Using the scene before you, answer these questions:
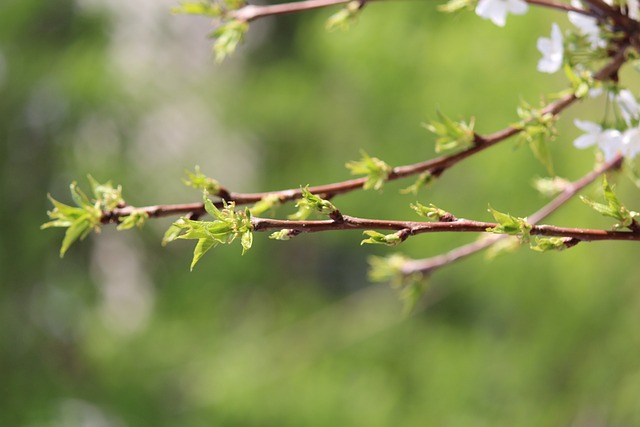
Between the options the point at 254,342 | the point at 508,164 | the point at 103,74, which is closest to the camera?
the point at 508,164

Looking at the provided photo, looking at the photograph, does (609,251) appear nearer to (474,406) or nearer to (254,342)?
(474,406)

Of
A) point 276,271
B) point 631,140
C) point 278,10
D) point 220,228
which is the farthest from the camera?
point 276,271

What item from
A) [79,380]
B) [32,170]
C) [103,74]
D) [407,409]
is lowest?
[407,409]

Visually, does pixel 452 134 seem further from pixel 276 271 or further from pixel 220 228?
pixel 276 271

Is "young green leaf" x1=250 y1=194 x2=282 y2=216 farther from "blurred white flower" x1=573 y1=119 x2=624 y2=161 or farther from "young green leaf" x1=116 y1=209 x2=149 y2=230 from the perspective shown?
"blurred white flower" x1=573 y1=119 x2=624 y2=161

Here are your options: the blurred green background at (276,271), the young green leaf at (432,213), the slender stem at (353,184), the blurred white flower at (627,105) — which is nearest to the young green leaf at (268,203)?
the slender stem at (353,184)

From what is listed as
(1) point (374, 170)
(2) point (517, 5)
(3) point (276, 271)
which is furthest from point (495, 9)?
(3) point (276, 271)

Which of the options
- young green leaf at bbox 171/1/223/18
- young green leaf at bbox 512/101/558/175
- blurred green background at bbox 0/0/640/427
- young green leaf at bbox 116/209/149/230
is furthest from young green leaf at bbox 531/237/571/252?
blurred green background at bbox 0/0/640/427

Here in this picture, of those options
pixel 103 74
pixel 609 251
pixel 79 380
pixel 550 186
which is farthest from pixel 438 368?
pixel 550 186
